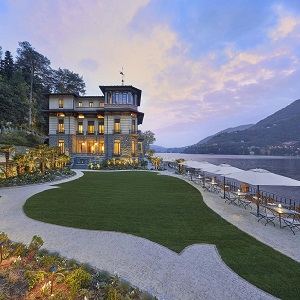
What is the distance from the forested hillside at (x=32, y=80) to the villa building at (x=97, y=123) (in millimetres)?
6071

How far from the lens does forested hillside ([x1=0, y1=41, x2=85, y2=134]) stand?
128 feet

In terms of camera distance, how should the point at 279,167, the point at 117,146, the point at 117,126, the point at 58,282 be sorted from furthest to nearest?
1. the point at 279,167
2. the point at 117,126
3. the point at 117,146
4. the point at 58,282

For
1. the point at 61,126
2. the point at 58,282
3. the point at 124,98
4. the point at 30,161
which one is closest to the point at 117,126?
the point at 124,98

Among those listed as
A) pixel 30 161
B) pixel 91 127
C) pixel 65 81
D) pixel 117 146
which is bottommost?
pixel 30 161

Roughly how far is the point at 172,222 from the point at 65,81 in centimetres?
5595

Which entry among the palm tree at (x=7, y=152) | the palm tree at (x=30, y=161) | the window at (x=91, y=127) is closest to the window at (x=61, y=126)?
the window at (x=91, y=127)

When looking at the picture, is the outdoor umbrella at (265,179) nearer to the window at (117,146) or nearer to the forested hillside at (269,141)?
the window at (117,146)

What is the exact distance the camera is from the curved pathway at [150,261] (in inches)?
166

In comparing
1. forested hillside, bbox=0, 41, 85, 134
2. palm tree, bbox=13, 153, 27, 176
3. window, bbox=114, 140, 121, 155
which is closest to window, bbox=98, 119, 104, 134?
window, bbox=114, 140, 121, 155

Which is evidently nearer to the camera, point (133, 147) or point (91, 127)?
point (133, 147)

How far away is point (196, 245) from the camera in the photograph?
6.37 metres

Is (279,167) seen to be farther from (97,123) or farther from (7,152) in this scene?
(7,152)

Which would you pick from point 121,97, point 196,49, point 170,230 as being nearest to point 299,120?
point 196,49

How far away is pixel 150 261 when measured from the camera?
5367mm
